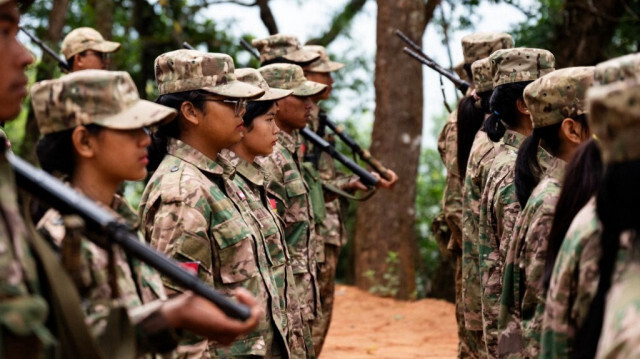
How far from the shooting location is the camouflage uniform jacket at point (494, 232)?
5023mm

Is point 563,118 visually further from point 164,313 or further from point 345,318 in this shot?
point 345,318

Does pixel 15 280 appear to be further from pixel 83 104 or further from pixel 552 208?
pixel 552 208

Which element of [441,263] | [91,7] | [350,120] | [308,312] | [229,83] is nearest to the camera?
[229,83]

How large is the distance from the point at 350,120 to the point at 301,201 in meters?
10.4

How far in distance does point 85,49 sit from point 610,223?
268 inches

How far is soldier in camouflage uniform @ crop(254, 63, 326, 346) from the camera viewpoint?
6617 millimetres

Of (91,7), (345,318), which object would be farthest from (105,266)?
(91,7)

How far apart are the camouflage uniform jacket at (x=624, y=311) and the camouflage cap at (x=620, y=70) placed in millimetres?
→ 570

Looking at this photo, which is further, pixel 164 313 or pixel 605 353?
pixel 164 313

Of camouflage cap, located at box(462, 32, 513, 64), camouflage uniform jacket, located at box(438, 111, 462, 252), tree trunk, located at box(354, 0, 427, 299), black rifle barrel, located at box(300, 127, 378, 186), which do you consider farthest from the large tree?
camouflage cap, located at box(462, 32, 513, 64)

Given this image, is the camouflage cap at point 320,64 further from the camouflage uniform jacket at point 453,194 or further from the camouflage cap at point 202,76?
the camouflage cap at point 202,76

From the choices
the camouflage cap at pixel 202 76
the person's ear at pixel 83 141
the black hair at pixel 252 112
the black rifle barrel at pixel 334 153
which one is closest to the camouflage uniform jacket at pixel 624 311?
the person's ear at pixel 83 141

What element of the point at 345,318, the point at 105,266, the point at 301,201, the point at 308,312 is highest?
the point at 105,266

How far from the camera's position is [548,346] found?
320 centimetres
